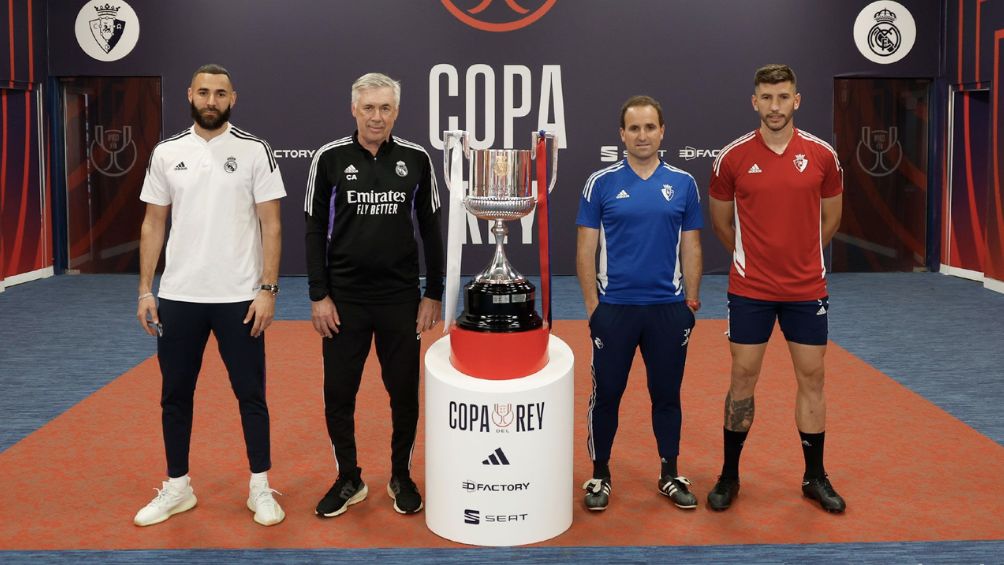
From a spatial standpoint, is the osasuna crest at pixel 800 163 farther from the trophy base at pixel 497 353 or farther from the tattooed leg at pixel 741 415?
the trophy base at pixel 497 353

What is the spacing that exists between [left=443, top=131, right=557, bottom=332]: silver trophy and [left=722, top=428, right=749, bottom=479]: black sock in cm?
86

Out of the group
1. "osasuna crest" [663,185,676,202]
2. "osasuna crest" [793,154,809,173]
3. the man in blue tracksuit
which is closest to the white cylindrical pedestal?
the man in blue tracksuit

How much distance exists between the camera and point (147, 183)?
3461mm

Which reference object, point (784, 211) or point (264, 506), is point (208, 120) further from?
point (784, 211)

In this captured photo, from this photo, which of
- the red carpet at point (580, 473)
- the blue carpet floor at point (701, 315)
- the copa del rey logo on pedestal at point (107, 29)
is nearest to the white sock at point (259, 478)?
the red carpet at point (580, 473)

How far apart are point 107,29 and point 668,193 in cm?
782

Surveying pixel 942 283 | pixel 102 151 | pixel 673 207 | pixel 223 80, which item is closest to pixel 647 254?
pixel 673 207

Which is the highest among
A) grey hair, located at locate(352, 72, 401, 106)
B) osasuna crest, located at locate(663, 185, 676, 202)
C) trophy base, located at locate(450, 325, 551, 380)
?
grey hair, located at locate(352, 72, 401, 106)

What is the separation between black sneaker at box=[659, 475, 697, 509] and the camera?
3.63 metres

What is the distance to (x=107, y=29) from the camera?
9.76 meters

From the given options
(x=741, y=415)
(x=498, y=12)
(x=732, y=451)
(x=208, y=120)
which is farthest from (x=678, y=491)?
(x=498, y=12)

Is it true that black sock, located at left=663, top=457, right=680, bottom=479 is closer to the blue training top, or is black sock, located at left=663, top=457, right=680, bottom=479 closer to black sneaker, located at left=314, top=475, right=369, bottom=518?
the blue training top

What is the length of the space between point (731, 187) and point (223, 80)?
1754 millimetres

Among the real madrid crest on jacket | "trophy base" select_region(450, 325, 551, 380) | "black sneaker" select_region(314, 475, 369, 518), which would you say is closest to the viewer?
"trophy base" select_region(450, 325, 551, 380)
